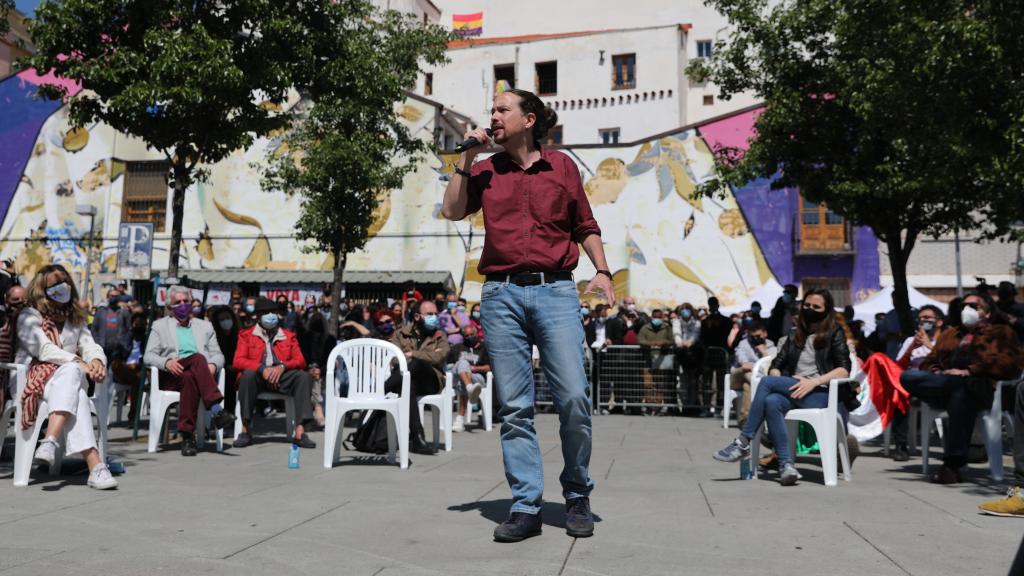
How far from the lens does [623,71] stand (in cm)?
4206

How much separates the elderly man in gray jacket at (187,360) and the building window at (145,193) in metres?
25.0

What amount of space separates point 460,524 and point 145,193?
31002 mm

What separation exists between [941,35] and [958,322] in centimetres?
610

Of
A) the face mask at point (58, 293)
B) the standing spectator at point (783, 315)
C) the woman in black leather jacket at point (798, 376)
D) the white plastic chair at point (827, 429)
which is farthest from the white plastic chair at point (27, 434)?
the standing spectator at point (783, 315)

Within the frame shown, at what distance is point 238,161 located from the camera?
103ft

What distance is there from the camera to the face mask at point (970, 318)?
7.71m

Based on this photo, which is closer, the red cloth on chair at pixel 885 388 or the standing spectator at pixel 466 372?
the red cloth on chair at pixel 885 388

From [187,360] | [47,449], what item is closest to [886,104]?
[187,360]

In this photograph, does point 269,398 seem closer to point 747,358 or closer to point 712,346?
point 747,358

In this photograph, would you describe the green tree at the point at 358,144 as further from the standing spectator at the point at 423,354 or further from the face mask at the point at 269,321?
the standing spectator at the point at 423,354

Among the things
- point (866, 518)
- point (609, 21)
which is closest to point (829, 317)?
point (866, 518)

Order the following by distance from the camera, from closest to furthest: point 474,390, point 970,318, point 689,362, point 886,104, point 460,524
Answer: point 460,524, point 970,318, point 474,390, point 886,104, point 689,362

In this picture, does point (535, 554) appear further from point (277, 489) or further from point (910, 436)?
point (910, 436)

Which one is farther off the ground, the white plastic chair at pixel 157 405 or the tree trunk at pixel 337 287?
the tree trunk at pixel 337 287
